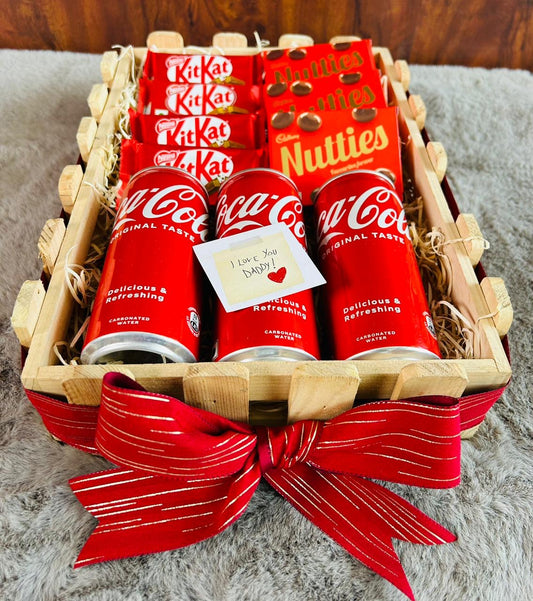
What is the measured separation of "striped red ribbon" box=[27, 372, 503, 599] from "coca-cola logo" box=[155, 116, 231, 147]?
584 mm

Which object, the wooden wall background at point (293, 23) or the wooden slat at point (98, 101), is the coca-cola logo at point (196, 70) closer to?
the wooden slat at point (98, 101)

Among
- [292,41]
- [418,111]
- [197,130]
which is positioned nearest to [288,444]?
[197,130]

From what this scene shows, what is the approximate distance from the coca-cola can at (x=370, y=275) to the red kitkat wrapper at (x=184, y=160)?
0.76 ft

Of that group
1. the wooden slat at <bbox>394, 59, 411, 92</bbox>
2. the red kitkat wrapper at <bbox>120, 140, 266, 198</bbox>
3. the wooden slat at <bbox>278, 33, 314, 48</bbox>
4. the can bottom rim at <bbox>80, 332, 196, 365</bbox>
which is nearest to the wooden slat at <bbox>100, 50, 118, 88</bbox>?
the red kitkat wrapper at <bbox>120, 140, 266, 198</bbox>

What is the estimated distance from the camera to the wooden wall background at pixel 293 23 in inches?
61.9

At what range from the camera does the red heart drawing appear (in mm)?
757

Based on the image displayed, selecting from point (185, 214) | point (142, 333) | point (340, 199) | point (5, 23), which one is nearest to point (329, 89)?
point (340, 199)

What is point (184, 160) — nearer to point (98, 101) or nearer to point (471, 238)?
point (98, 101)

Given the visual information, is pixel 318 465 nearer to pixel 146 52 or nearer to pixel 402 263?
pixel 402 263

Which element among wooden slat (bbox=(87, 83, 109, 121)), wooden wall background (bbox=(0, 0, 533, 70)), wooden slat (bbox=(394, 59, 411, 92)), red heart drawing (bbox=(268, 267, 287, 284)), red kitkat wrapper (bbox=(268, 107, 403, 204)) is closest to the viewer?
red heart drawing (bbox=(268, 267, 287, 284))

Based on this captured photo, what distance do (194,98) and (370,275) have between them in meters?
0.62

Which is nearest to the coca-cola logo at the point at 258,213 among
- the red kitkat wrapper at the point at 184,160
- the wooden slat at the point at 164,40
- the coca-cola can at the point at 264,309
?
the coca-cola can at the point at 264,309

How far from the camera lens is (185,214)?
0.80m

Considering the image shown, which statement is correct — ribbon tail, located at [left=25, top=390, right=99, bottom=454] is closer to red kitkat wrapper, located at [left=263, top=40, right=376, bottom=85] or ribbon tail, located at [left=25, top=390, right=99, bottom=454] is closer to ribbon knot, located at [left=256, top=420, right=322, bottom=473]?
ribbon knot, located at [left=256, top=420, right=322, bottom=473]
